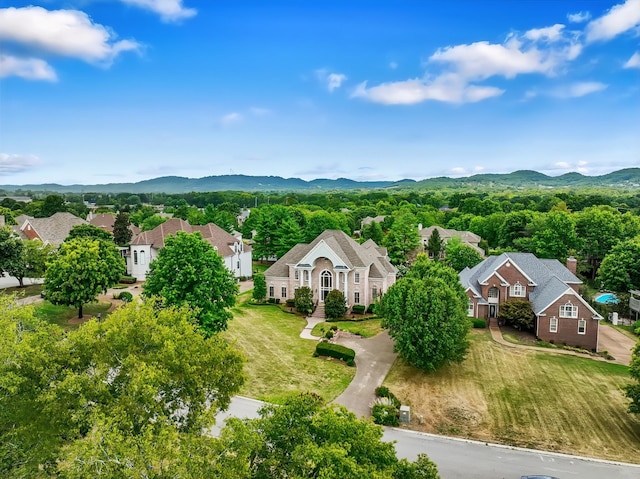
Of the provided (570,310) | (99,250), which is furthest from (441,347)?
(99,250)

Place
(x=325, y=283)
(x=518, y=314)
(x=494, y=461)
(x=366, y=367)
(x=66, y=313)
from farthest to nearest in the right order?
(x=325, y=283) < (x=518, y=314) < (x=66, y=313) < (x=366, y=367) < (x=494, y=461)

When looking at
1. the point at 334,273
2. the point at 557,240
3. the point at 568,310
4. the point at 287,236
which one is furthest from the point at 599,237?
the point at 287,236

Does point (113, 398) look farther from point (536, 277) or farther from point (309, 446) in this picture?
point (536, 277)

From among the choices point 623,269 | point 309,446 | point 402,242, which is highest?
point 309,446

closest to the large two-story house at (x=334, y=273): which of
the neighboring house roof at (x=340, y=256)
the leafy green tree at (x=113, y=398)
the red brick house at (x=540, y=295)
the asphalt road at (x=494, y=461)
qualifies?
the neighboring house roof at (x=340, y=256)

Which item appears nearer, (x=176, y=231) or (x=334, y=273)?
(x=334, y=273)

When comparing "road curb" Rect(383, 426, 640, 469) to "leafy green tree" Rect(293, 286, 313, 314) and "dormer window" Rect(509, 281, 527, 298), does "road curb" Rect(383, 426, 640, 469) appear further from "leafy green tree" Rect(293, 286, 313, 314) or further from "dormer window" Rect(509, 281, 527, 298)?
"dormer window" Rect(509, 281, 527, 298)

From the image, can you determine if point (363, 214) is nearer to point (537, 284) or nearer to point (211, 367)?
point (537, 284)
